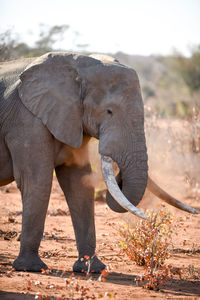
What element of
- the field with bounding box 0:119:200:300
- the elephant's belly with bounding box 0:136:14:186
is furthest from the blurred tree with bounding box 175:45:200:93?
the elephant's belly with bounding box 0:136:14:186

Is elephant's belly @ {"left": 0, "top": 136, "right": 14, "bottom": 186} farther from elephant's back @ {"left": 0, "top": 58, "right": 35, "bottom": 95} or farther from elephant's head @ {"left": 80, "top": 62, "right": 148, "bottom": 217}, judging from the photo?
elephant's head @ {"left": 80, "top": 62, "right": 148, "bottom": 217}

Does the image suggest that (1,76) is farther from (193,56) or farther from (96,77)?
(193,56)

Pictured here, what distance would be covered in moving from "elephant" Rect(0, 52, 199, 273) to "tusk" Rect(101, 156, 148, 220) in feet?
0.04

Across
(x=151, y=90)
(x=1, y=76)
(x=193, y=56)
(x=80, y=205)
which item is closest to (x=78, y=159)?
(x=80, y=205)

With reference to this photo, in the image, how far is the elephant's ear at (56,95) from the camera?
226 inches

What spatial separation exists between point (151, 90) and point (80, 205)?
39.5 metres

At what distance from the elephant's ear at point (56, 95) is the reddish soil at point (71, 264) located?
1.35 meters

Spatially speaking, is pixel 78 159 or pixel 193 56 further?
pixel 193 56

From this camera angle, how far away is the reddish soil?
15.7 ft

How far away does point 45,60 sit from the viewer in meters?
5.98

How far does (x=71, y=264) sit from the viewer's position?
6.35 meters

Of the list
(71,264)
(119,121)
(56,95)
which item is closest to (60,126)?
(56,95)

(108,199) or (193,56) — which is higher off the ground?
(108,199)

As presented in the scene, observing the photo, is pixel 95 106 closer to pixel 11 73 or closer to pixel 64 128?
pixel 64 128
